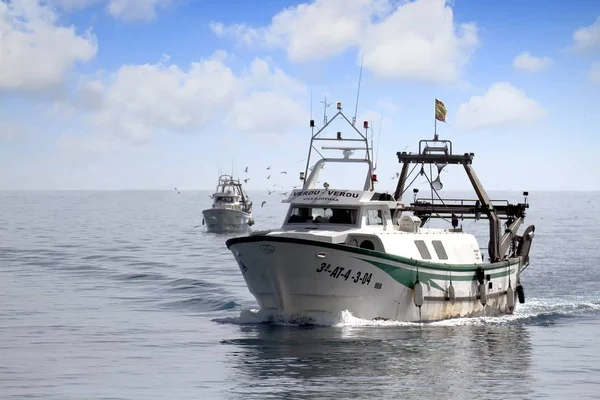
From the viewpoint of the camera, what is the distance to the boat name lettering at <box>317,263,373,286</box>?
3198cm

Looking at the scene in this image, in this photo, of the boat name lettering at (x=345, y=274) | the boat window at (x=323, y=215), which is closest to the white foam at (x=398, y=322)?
the boat name lettering at (x=345, y=274)

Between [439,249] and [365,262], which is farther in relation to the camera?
[439,249]

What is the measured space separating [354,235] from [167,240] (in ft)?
206

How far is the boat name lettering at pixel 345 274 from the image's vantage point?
32.0m

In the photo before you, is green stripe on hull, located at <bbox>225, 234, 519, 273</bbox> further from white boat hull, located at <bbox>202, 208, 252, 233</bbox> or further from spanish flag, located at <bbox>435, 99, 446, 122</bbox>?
white boat hull, located at <bbox>202, 208, 252, 233</bbox>

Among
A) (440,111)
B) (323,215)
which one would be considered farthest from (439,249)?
(440,111)

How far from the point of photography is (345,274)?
3216 centimetres

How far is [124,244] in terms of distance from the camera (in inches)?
3408

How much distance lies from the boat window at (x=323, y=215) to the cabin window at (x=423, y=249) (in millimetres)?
2698

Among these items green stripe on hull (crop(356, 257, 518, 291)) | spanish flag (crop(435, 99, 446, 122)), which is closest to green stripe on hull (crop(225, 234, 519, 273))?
green stripe on hull (crop(356, 257, 518, 291))

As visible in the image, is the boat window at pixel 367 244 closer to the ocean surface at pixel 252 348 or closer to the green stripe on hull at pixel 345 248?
the green stripe on hull at pixel 345 248

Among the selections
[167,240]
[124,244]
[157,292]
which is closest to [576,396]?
[157,292]

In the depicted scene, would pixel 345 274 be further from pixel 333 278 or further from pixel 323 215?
pixel 323 215

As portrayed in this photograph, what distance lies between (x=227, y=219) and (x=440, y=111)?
63349 millimetres
